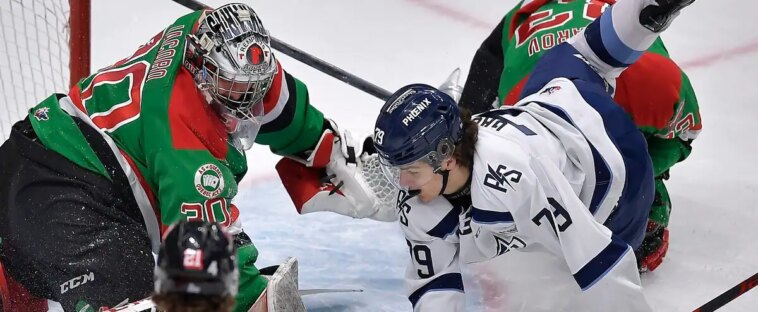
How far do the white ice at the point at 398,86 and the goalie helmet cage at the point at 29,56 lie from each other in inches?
19.3

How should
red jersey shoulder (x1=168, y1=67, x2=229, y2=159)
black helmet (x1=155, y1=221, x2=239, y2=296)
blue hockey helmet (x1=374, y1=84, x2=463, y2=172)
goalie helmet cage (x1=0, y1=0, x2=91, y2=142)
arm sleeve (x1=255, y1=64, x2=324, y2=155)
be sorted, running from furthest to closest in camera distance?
goalie helmet cage (x1=0, y1=0, x2=91, y2=142), arm sleeve (x1=255, y1=64, x2=324, y2=155), red jersey shoulder (x1=168, y1=67, x2=229, y2=159), blue hockey helmet (x1=374, y1=84, x2=463, y2=172), black helmet (x1=155, y1=221, x2=239, y2=296)

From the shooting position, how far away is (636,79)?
9.96 ft

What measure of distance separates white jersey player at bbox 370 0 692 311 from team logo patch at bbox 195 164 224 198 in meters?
0.39

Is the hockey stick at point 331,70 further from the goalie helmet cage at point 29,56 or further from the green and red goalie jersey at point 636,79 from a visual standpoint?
the green and red goalie jersey at point 636,79

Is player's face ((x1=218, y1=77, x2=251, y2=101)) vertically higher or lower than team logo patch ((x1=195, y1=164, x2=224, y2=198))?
higher

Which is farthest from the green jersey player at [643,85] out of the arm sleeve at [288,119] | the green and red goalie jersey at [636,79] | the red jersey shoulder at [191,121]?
the red jersey shoulder at [191,121]

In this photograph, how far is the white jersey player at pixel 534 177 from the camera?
7.44 ft

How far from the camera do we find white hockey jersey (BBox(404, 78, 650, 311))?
2.29 m

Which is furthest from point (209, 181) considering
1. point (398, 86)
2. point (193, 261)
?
point (398, 86)

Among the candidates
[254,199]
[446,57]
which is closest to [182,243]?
[254,199]

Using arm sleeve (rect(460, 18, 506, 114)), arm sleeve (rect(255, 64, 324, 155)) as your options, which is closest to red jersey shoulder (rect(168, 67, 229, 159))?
arm sleeve (rect(255, 64, 324, 155))

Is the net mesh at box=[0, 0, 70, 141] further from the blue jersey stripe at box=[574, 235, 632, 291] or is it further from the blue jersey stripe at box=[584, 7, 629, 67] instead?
the blue jersey stripe at box=[574, 235, 632, 291]

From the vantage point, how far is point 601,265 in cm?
231

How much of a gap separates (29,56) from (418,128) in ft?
6.37
